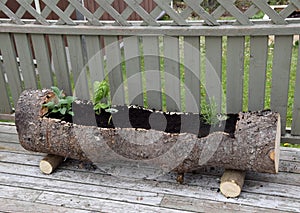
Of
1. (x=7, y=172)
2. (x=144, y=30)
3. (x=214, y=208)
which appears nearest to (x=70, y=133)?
(x=7, y=172)

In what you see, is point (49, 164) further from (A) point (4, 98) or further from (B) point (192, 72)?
(B) point (192, 72)

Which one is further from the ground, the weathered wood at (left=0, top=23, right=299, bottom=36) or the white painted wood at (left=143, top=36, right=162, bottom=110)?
the weathered wood at (left=0, top=23, right=299, bottom=36)

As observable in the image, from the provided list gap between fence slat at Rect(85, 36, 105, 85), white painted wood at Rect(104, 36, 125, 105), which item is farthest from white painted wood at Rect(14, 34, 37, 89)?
white painted wood at Rect(104, 36, 125, 105)

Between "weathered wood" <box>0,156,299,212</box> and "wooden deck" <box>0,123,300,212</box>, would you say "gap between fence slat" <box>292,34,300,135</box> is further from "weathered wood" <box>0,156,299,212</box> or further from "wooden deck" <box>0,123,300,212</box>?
"weathered wood" <box>0,156,299,212</box>

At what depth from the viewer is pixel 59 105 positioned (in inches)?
98.8

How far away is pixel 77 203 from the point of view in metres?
2.22

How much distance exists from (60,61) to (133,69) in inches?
21.2

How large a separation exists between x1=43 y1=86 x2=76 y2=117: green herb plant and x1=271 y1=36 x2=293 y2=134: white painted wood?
4.20 feet

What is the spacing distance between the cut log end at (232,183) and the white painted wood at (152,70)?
0.73m

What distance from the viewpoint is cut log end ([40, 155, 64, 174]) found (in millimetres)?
2479

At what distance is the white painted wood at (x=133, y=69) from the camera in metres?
2.52

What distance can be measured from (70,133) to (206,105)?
0.87 m

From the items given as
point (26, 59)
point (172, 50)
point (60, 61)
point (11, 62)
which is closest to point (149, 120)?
point (172, 50)

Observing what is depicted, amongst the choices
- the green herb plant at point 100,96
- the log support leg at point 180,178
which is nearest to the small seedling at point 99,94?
the green herb plant at point 100,96
